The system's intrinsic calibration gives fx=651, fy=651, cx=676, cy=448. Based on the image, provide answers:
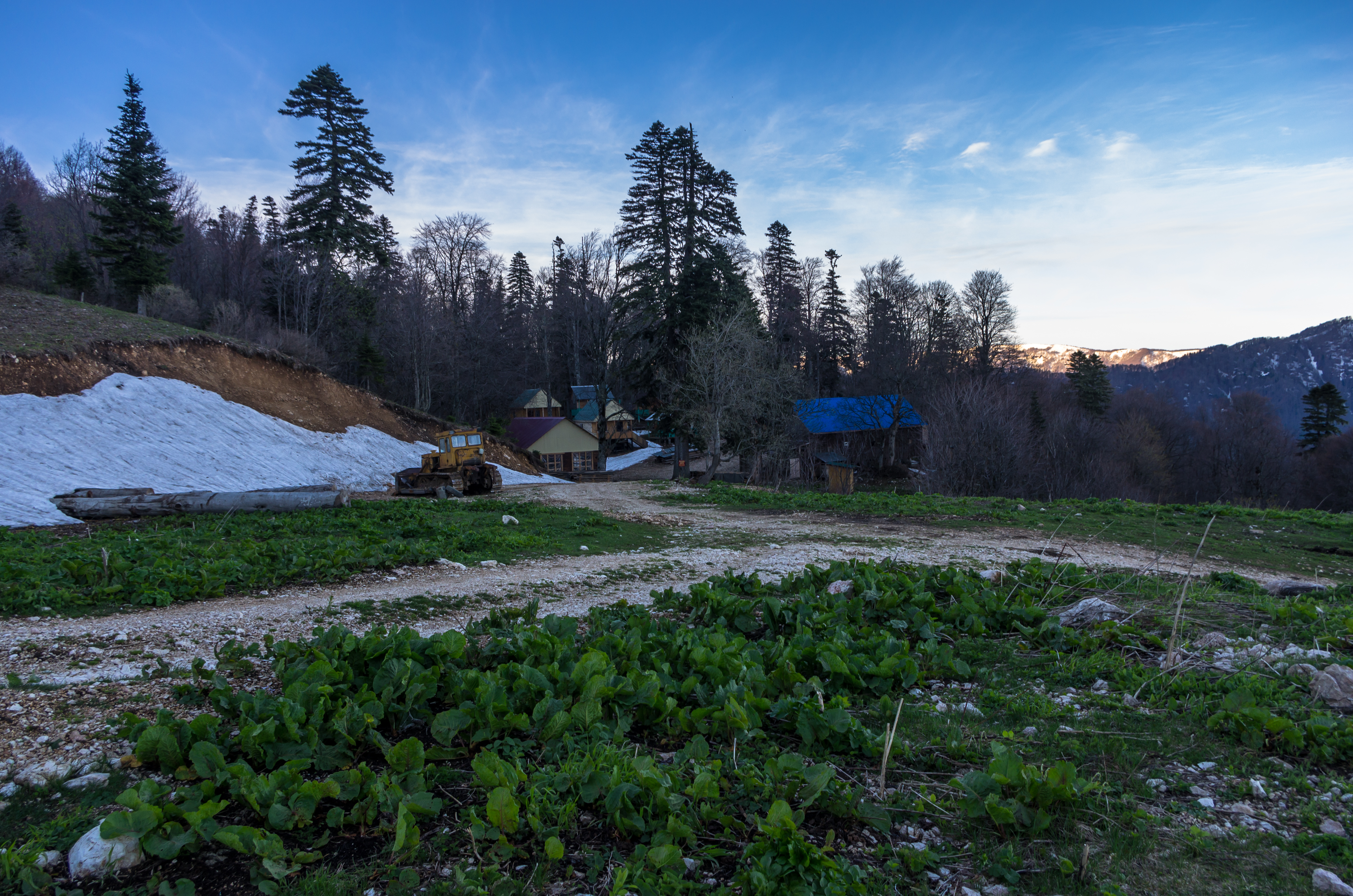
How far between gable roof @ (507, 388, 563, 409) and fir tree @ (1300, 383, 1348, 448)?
197 ft

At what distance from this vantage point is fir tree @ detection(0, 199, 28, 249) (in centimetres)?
3078

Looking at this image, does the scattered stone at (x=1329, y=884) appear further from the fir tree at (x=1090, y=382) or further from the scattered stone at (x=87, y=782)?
the fir tree at (x=1090, y=382)

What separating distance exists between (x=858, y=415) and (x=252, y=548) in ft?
139

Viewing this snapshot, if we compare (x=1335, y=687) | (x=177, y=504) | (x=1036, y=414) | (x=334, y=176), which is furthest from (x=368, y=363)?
(x=1036, y=414)

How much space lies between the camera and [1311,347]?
11294cm

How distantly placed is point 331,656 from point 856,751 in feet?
10.4

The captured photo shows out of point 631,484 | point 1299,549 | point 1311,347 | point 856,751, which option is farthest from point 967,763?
point 1311,347

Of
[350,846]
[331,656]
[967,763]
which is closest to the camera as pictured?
[350,846]

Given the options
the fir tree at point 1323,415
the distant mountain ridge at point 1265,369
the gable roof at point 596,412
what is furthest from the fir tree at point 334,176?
the distant mountain ridge at point 1265,369

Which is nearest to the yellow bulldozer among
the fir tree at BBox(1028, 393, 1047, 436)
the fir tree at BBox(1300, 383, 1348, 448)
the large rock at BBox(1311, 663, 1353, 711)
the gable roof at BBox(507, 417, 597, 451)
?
the large rock at BBox(1311, 663, 1353, 711)

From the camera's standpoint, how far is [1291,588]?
23.8 feet

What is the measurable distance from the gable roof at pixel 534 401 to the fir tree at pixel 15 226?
3052 centimetres

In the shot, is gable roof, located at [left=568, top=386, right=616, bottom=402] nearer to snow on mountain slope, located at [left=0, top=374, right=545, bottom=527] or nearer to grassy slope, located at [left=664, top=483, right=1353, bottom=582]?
snow on mountain slope, located at [left=0, top=374, right=545, bottom=527]

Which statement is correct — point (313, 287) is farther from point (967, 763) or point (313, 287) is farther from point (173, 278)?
point (967, 763)
